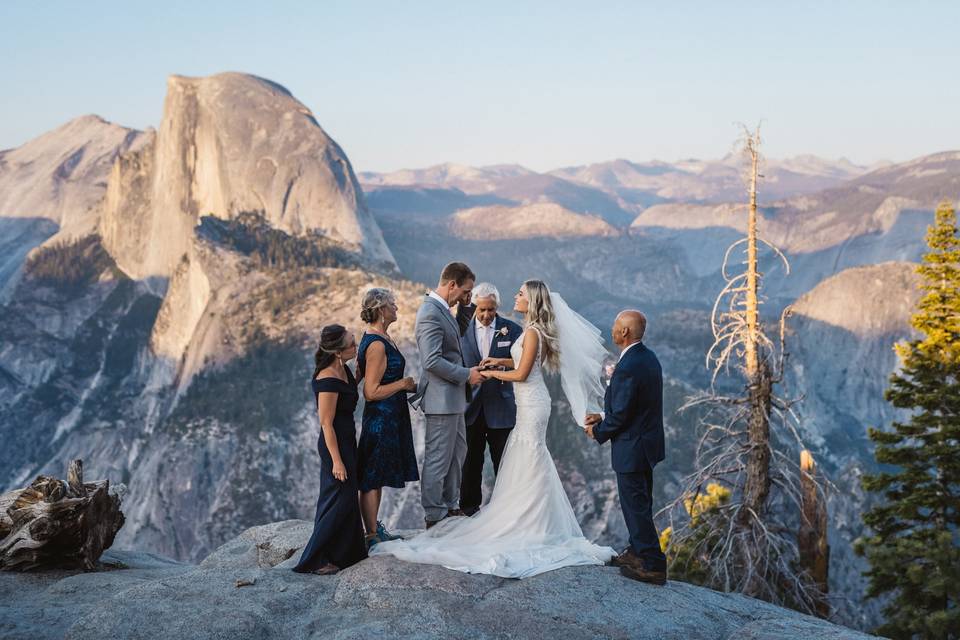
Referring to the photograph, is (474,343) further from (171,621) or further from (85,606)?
(85,606)

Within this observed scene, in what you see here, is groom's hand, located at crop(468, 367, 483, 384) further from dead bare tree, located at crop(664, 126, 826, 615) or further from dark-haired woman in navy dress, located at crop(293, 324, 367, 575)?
dead bare tree, located at crop(664, 126, 826, 615)

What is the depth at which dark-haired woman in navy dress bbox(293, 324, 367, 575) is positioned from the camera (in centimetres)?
993

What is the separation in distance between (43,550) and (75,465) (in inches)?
62.8

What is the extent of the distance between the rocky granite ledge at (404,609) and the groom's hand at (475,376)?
8.14ft

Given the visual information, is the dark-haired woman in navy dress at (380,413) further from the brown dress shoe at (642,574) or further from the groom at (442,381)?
the brown dress shoe at (642,574)

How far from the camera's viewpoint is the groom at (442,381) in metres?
10.5

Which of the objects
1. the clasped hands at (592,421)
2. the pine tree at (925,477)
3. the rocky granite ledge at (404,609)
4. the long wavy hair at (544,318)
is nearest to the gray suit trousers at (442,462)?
the rocky granite ledge at (404,609)

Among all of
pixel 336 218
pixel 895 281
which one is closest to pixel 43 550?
pixel 336 218

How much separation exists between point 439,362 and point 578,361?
6.32 ft

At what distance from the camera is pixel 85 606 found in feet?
34.7

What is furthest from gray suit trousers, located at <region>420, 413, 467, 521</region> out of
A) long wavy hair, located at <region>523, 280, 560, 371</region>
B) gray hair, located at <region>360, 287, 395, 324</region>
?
gray hair, located at <region>360, 287, 395, 324</region>

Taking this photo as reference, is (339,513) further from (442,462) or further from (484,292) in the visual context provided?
(484,292)

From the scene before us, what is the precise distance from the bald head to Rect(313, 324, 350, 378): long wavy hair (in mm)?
3345

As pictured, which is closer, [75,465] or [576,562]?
[576,562]
